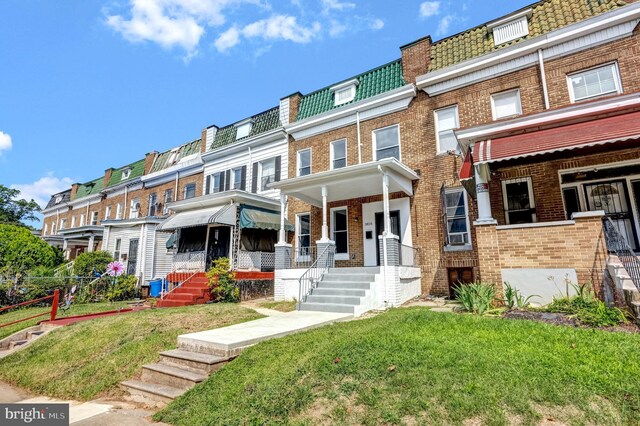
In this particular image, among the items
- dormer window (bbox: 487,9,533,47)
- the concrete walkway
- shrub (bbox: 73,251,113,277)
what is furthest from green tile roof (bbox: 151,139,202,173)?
dormer window (bbox: 487,9,533,47)

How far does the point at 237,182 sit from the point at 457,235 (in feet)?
38.4

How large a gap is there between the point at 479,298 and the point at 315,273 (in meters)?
5.26

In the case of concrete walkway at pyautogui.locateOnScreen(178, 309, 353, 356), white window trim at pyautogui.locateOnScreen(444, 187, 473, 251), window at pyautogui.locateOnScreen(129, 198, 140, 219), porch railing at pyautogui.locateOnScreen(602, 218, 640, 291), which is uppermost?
window at pyautogui.locateOnScreen(129, 198, 140, 219)

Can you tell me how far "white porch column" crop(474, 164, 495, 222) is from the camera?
27.2 ft

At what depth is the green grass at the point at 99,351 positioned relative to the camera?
5516mm

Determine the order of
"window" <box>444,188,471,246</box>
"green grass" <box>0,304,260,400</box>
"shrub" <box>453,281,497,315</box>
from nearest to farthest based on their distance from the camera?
1. "green grass" <box>0,304,260,400</box>
2. "shrub" <box>453,281,497,315</box>
3. "window" <box>444,188,471,246</box>

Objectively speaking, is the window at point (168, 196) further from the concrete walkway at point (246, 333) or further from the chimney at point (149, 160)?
the concrete walkway at point (246, 333)

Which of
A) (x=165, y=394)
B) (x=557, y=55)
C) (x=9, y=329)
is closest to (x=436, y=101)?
(x=557, y=55)

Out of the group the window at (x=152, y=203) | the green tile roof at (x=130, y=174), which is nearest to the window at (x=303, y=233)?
the window at (x=152, y=203)

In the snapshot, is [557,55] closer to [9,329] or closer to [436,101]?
[436,101]

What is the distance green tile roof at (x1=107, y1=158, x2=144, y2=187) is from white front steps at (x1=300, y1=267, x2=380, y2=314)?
19502mm

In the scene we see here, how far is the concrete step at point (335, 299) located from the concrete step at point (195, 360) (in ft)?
15.2

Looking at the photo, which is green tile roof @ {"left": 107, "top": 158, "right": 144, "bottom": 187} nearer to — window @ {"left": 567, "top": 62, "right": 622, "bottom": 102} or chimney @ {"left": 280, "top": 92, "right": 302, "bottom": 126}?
chimney @ {"left": 280, "top": 92, "right": 302, "bottom": 126}

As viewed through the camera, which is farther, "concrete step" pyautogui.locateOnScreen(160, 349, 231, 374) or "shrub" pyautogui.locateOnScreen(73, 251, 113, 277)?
"shrub" pyautogui.locateOnScreen(73, 251, 113, 277)
